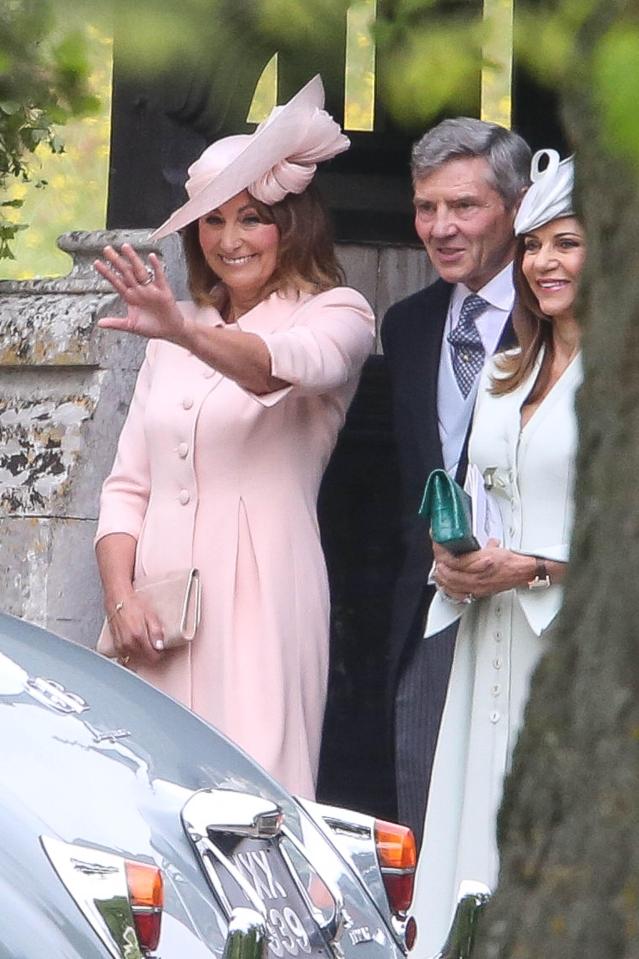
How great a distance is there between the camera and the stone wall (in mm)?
6066

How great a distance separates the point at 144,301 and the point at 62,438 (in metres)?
1.20

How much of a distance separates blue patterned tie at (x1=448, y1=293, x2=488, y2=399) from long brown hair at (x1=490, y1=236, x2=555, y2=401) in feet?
1.12

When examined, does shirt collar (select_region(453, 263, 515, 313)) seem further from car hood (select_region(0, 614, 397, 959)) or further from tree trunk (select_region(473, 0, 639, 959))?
tree trunk (select_region(473, 0, 639, 959))

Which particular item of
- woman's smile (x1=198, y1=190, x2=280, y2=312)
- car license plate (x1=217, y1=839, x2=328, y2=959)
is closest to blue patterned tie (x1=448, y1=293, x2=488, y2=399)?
woman's smile (x1=198, y1=190, x2=280, y2=312)

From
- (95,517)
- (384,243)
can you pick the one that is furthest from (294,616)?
(384,243)

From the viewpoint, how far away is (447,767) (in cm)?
511

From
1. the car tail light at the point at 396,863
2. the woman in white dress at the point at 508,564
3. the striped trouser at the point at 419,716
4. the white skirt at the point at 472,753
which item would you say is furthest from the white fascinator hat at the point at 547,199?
the car tail light at the point at 396,863

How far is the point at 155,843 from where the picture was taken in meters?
3.44

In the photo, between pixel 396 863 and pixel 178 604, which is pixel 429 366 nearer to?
pixel 178 604

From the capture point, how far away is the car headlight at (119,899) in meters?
3.16

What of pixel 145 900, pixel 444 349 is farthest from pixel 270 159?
pixel 145 900

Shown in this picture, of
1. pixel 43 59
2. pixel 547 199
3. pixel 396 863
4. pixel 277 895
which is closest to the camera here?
pixel 43 59

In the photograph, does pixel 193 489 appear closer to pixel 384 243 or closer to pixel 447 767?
pixel 447 767

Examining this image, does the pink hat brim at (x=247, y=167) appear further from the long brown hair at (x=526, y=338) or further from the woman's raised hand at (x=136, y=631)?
the woman's raised hand at (x=136, y=631)
